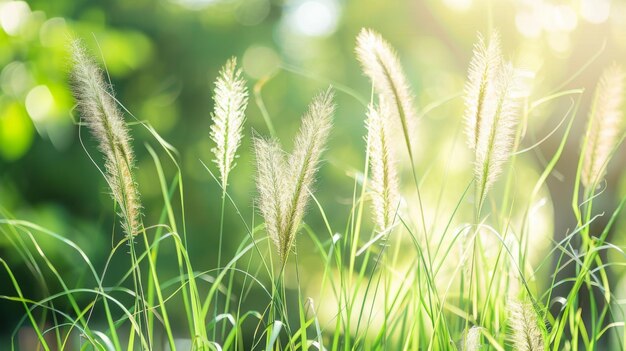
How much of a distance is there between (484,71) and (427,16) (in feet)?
12.7

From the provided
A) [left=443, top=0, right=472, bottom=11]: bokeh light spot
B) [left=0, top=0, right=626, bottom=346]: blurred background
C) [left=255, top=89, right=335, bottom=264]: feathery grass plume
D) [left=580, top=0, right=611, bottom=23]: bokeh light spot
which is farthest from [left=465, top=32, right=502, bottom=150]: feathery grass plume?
[left=443, top=0, right=472, bottom=11]: bokeh light spot

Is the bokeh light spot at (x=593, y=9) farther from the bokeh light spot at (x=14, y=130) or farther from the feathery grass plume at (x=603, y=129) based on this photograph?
the feathery grass plume at (x=603, y=129)

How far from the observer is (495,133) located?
908 mm

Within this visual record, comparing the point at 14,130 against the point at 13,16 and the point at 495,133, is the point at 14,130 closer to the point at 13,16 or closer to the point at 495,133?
the point at 13,16

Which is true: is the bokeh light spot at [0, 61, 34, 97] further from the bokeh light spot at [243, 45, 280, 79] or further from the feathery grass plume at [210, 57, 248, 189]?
the bokeh light spot at [243, 45, 280, 79]

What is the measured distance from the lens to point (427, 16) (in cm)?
468

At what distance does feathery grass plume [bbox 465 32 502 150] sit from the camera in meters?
0.93

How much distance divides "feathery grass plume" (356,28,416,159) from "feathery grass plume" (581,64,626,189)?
0.27 meters

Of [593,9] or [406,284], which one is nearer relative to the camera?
[406,284]

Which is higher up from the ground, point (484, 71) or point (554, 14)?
point (554, 14)

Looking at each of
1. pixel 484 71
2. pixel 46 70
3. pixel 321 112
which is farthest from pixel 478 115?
pixel 46 70

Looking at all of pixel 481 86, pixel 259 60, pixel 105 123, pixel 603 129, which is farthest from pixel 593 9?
pixel 105 123

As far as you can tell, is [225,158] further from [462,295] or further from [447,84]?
[447,84]

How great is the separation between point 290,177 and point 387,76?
184 millimetres
